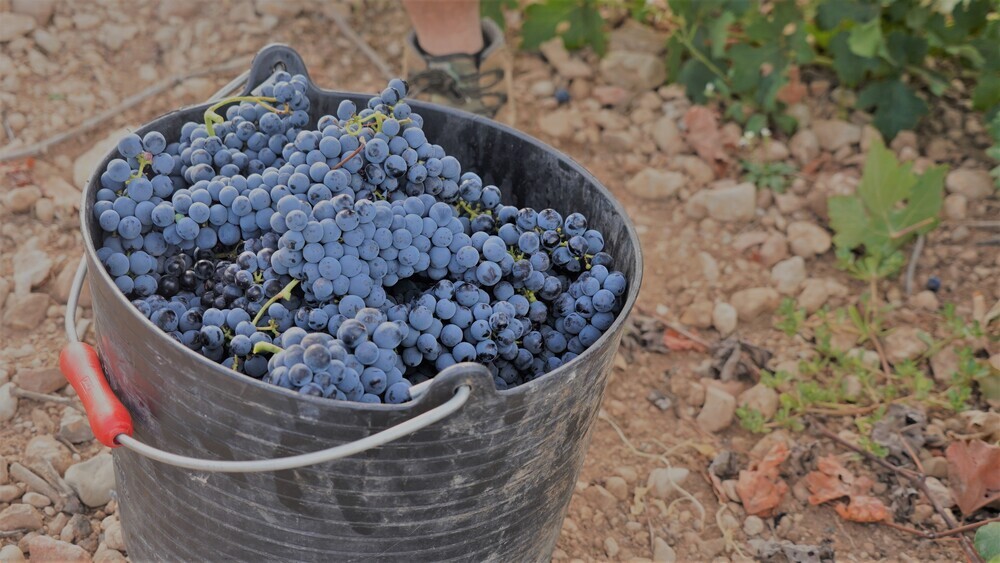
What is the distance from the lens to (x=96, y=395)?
4.78 feet

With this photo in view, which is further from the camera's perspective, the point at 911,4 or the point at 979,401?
the point at 911,4

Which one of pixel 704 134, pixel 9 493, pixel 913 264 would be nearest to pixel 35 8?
pixel 9 493

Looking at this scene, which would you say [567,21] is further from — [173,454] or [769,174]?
[173,454]

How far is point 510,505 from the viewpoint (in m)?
1.50

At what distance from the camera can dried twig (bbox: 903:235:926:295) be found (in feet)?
9.31

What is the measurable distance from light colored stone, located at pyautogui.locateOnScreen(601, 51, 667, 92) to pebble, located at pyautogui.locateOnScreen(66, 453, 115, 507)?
2.32 metres

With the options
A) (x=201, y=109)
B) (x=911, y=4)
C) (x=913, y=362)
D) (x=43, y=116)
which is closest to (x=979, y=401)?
(x=913, y=362)

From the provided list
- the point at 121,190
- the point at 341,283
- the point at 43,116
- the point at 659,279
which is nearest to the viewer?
the point at 341,283

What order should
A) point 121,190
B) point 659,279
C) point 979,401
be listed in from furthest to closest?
point 659,279, point 979,401, point 121,190

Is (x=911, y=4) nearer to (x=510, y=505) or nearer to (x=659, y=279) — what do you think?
(x=659, y=279)

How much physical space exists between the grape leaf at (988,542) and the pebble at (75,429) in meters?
1.96

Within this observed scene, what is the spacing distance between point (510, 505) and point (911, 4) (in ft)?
8.50

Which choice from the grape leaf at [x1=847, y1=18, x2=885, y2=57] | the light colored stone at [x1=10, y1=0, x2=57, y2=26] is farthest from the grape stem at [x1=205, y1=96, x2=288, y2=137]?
the light colored stone at [x1=10, y1=0, x2=57, y2=26]

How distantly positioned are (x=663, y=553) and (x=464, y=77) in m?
1.76
